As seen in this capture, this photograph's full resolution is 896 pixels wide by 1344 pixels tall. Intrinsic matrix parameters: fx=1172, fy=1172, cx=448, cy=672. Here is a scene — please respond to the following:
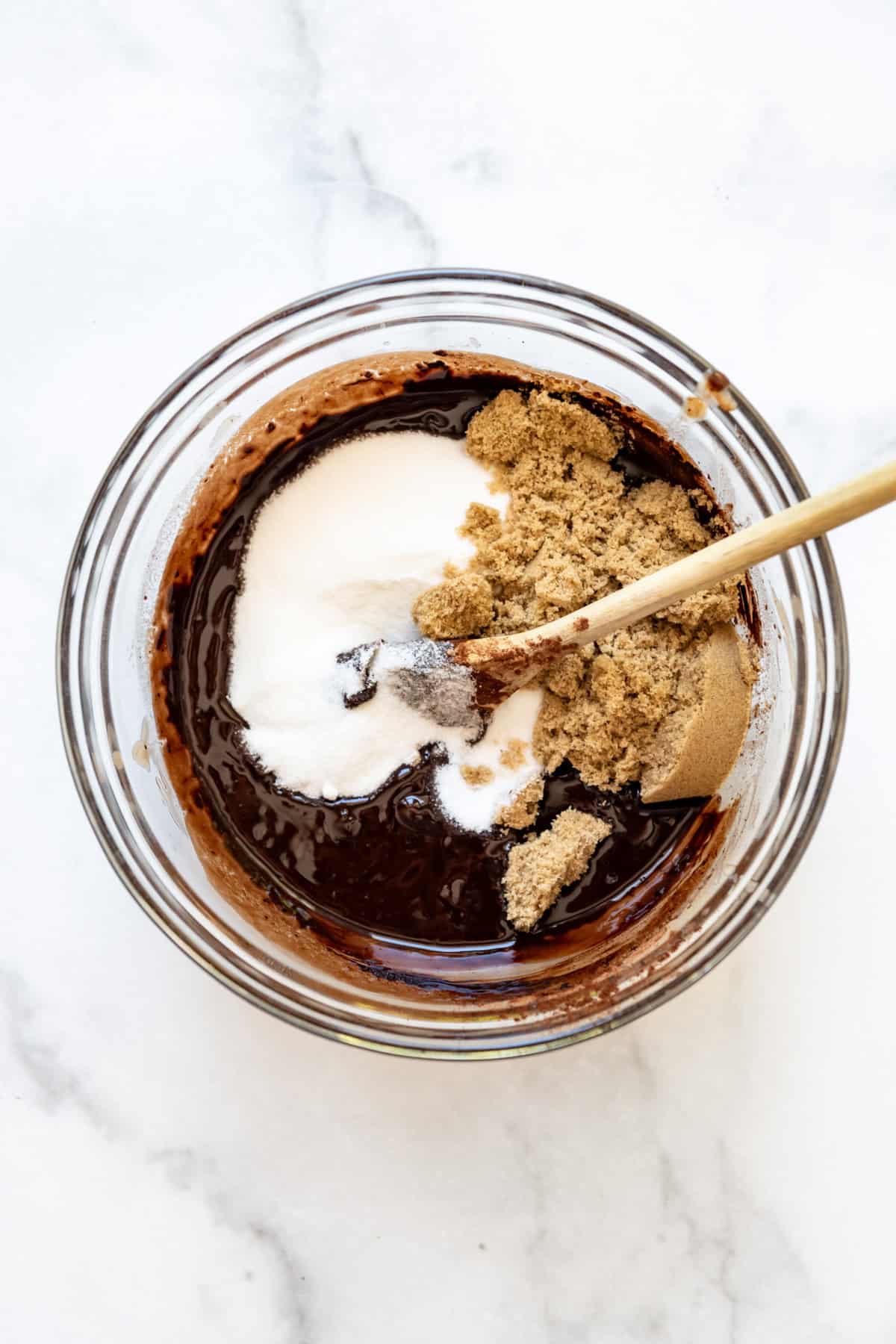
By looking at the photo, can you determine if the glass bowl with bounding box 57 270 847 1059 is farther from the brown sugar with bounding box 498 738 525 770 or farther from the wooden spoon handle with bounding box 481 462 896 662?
the brown sugar with bounding box 498 738 525 770

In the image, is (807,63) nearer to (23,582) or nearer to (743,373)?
Answer: (743,373)

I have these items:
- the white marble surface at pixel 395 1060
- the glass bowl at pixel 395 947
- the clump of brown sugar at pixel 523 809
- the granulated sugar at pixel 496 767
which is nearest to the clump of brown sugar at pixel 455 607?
the granulated sugar at pixel 496 767

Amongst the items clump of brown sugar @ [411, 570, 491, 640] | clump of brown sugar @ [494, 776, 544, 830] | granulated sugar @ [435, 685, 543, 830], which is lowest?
clump of brown sugar @ [494, 776, 544, 830]

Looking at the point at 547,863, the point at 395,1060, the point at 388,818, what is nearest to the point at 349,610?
the point at 388,818

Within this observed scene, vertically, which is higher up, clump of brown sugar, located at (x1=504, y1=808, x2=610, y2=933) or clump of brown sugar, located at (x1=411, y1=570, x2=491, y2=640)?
clump of brown sugar, located at (x1=411, y1=570, x2=491, y2=640)

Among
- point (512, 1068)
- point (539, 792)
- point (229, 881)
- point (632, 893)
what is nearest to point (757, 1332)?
point (512, 1068)

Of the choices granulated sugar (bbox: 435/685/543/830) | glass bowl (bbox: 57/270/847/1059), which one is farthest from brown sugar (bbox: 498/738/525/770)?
glass bowl (bbox: 57/270/847/1059)
